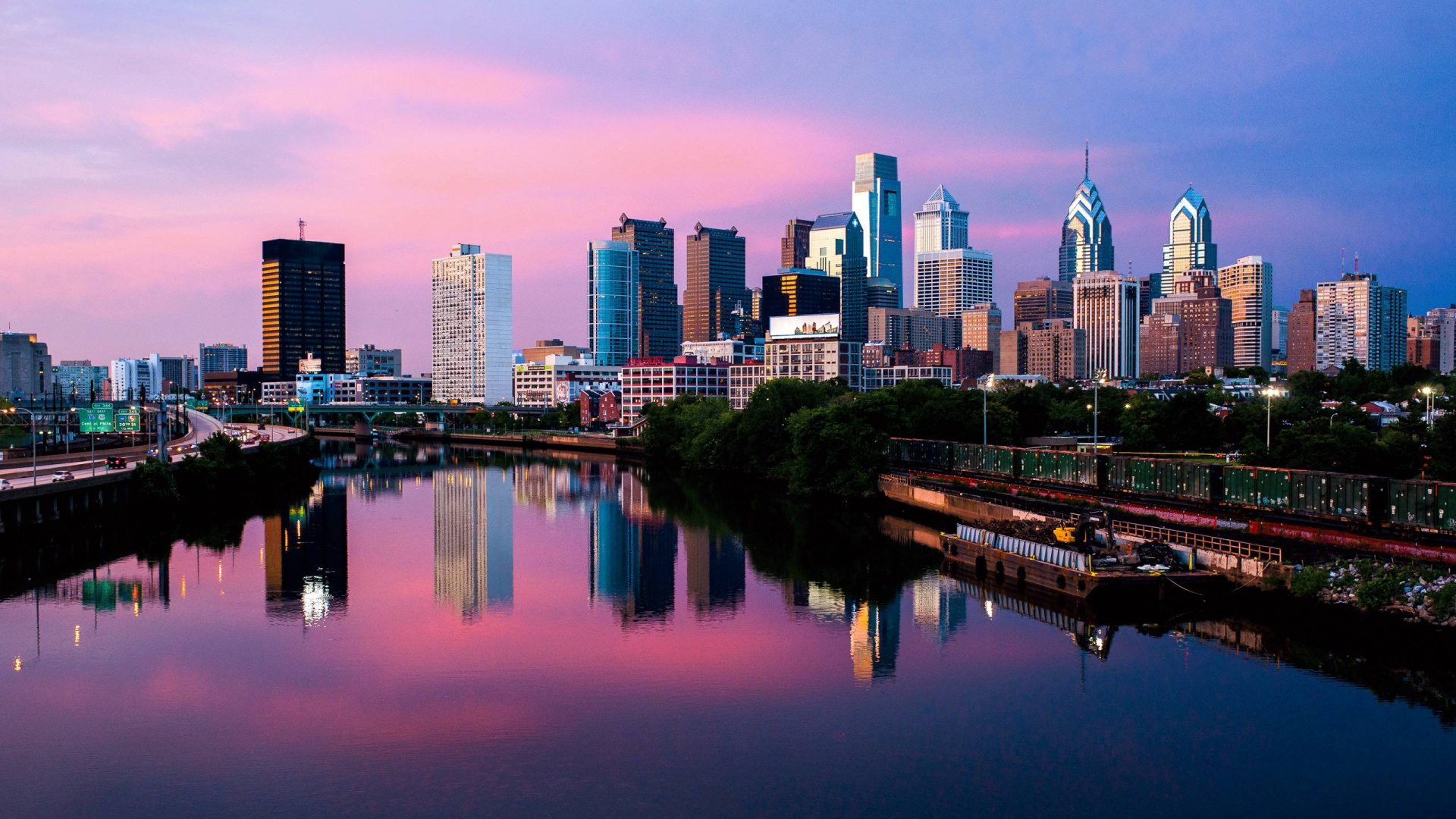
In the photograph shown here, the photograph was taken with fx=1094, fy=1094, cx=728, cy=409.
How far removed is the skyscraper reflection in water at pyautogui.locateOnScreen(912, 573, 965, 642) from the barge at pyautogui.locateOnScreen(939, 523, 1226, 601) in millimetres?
2656

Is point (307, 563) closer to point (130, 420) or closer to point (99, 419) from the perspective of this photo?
point (99, 419)

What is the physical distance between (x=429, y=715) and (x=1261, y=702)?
27522 millimetres

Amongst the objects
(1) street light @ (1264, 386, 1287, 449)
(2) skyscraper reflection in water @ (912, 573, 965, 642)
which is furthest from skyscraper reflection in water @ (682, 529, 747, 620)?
(1) street light @ (1264, 386, 1287, 449)

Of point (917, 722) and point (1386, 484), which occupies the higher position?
point (1386, 484)

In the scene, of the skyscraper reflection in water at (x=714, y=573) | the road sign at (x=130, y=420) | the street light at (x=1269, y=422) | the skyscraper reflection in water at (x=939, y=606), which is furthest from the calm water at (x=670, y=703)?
the road sign at (x=130, y=420)

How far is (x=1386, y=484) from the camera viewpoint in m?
52.7

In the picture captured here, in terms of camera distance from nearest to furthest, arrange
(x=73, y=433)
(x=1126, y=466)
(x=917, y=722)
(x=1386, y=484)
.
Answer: (x=917, y=722) < (x=1386, y=484) < (x=1126, y=466) < (x=73, y=433)

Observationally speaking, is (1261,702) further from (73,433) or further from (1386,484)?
(73,433)

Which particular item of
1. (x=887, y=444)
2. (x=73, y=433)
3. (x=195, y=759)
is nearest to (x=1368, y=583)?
(x=195, y=759)

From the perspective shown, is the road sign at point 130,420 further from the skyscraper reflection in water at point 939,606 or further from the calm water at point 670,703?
the skyscraper reflection in water at point 939,606

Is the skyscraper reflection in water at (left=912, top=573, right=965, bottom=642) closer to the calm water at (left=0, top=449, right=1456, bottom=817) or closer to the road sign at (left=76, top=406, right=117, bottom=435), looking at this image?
the calm water at (left=0, top=449, right=1456, bottom=817)

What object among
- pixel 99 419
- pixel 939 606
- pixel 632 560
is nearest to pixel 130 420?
pixel 99 419

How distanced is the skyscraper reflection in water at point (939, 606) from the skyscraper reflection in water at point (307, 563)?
27.5m

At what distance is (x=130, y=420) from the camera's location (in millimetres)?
156875
